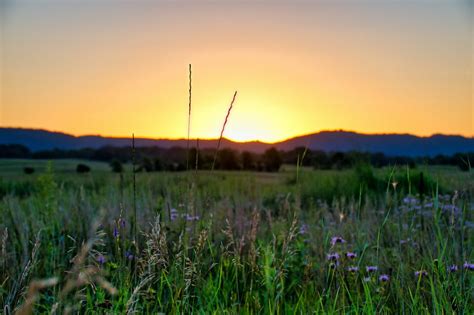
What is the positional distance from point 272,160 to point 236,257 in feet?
48.6

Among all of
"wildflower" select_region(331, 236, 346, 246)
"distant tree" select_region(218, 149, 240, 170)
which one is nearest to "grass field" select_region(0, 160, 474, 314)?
"wildflower" select_region(331, 236, 346, 246)

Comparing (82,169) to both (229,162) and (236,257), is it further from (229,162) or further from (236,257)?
(236,257)

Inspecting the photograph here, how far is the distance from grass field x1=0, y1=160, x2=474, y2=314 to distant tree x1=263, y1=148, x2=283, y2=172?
909cm

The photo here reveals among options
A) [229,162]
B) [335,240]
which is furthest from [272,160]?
[335,240]

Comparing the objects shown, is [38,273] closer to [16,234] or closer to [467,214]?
[16,234]

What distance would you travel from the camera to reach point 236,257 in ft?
10.5

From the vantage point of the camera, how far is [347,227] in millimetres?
5559

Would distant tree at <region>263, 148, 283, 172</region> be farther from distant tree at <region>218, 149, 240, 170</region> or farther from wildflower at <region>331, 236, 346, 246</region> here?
wildflower at <region>331, 236, 346, 246</region>

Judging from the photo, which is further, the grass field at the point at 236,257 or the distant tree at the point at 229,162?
the distant tree at the point at 229,162

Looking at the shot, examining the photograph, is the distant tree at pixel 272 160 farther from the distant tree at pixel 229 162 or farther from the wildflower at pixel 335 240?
the wildflower at pixel 335 240

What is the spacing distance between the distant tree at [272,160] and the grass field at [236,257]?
29.8ft

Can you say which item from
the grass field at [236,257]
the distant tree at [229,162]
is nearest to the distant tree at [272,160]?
the distant tree at [229,162]

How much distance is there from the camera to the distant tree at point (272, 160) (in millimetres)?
17234

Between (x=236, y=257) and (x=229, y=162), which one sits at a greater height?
(x=229, y=162)
